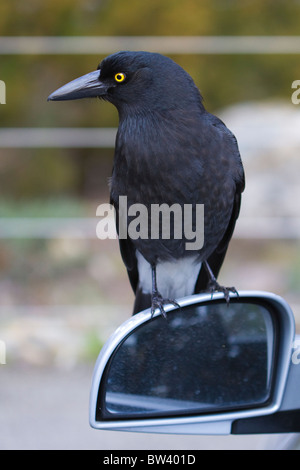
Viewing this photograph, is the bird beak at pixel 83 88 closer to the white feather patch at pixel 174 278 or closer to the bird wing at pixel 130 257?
the bird wing at pixel 130 257

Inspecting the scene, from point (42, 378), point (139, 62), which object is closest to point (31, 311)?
point (42, 378)

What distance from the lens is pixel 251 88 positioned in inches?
237

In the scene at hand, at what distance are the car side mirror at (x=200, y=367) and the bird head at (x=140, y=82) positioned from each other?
604 mm

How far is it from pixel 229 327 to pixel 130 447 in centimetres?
Answer: 154

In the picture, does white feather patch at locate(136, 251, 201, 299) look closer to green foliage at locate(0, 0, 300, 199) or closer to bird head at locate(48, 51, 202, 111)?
bird head at locate(48, 51, 202, 111)

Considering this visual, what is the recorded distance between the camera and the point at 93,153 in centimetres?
634

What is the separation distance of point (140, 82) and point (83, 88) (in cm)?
17

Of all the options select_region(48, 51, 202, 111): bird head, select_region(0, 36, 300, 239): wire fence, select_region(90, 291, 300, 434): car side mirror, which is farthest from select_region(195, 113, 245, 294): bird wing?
select_region(0, 36, 300, 239): wire fence

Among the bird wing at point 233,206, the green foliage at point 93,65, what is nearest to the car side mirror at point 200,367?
the bird wing at point 233,206

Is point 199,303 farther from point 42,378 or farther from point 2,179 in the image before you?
point 2,179

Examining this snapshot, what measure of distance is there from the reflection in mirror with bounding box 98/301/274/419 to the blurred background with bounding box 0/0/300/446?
7.13 feet

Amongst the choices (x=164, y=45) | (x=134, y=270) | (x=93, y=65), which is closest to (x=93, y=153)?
(x=93, y=65)

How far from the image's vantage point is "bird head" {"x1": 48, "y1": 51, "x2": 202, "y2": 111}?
184cm

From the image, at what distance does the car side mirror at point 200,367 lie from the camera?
142cm
